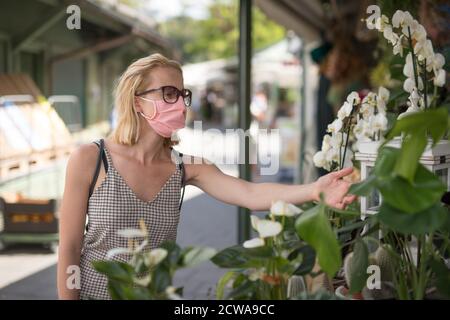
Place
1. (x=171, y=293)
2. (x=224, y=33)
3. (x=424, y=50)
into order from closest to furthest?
(x=171, y=293), (x=424, y=50), (x=224, y=33)

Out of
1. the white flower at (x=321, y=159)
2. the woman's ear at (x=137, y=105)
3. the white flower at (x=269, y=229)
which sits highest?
the woman's ear at (x=137, y=105)

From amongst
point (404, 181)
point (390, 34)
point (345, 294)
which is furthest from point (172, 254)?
point (390, 34)

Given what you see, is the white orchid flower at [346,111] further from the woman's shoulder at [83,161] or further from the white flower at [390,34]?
the woman's shoulder at [83,161]

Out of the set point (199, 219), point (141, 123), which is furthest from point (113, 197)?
point (199, 219)

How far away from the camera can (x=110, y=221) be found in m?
1.76

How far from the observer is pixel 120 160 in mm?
1817

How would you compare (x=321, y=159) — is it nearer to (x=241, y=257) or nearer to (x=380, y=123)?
(x=380, y=123)

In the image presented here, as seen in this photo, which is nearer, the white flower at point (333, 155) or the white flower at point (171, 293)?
the white flower at point (171, 293)

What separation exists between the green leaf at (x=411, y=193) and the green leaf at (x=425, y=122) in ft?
0.27

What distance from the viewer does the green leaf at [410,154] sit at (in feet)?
3.16

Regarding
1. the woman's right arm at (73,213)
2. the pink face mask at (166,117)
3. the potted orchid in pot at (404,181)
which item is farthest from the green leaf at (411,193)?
the woman's right arm at (73,213)

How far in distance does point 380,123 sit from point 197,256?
701 millimetres

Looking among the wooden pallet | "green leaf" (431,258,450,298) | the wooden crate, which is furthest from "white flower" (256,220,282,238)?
the wooden pallet
